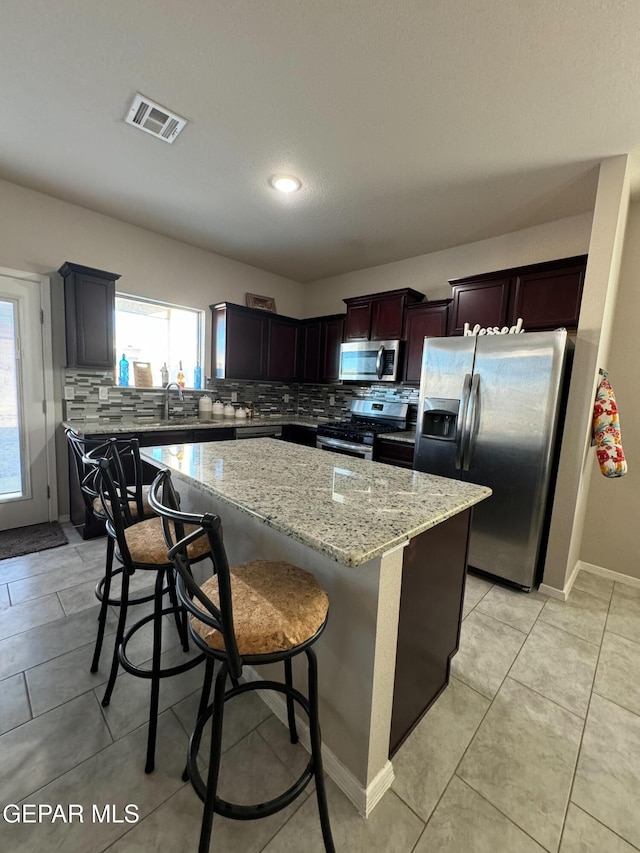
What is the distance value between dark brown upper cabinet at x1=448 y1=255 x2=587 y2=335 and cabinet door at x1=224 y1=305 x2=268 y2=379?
87.9 inches

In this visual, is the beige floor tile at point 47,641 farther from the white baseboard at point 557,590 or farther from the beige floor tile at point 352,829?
the white baseboard at point 557,590

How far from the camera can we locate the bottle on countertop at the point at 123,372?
3525 mm

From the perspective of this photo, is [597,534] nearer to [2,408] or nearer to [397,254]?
[397,254]

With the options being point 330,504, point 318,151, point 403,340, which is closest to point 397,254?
point 403,340

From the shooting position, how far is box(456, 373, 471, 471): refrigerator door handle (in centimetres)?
262

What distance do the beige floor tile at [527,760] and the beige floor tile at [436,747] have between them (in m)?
0.04

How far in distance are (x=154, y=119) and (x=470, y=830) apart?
11.2 feet

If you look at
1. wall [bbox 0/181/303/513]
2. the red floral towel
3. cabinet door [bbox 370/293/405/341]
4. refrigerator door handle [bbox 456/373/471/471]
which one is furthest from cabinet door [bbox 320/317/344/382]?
the red floral towel

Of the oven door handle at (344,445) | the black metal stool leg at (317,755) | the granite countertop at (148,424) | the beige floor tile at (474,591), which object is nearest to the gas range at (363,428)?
the oven door handle at (344,445)

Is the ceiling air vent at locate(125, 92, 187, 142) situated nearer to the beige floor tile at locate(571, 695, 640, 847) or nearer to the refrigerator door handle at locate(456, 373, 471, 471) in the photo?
the refrigerator door handle at locate(456, 373, 471, 471)

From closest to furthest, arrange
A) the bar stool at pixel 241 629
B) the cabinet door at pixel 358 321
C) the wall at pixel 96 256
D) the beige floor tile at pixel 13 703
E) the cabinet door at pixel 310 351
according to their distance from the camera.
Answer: the bar stool at pixel 241 629, the beige floor tile at pixel 13 703, the wall at pixel 96 256, the cabinet door at pixel 358 321, the cabinet door at pixel 310 351

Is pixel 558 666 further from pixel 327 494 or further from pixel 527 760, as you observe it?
pixel 327 494

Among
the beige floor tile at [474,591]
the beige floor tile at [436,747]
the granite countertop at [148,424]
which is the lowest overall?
A: the beige floor tile at [474,591]

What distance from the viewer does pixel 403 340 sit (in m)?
3.76
